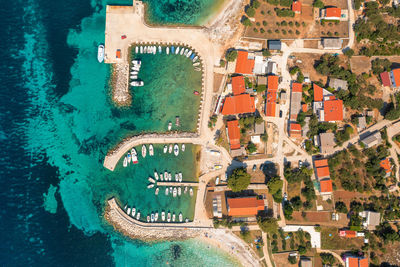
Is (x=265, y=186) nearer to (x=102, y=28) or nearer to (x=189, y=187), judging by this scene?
(x=189, y=187)

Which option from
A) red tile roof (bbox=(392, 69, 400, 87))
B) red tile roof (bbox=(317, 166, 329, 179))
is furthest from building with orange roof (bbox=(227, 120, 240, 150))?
red tile roof (bbox=(392, 69, 400, 87))

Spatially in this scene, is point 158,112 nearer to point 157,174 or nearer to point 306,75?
point 157,174

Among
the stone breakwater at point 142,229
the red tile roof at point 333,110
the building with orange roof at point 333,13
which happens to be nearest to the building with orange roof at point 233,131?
the red tile roof at point 333,110

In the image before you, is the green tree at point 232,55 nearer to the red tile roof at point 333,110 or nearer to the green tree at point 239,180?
the red tile roof at point 333,110

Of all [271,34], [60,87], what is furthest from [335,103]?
[60,87]

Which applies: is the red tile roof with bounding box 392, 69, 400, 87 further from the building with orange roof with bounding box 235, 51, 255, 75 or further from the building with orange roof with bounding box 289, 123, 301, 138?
the building with orange roof with bounding box 235, 51, 255, 75

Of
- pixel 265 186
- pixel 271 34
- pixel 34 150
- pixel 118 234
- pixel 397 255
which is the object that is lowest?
pixel 397 255

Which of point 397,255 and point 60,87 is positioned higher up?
point 60,87

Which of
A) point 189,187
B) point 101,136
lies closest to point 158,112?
point 101,136
